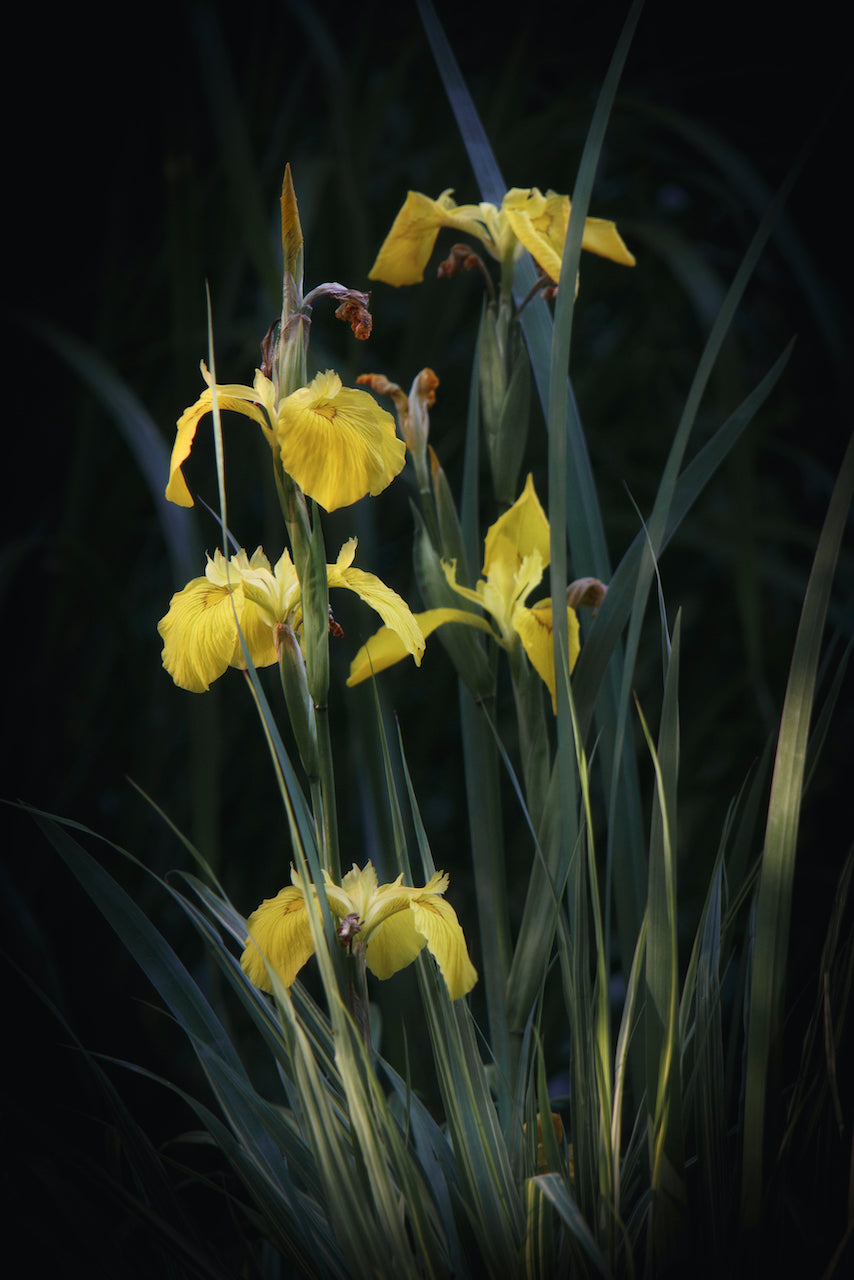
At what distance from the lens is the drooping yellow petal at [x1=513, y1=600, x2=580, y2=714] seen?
0.30 metres

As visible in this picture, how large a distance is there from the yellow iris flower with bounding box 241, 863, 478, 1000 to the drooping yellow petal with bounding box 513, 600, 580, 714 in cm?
8

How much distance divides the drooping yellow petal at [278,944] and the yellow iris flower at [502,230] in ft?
0.73

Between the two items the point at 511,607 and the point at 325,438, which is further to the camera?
the point at 511,607

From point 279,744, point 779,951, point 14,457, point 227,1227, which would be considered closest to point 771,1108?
point 779,951

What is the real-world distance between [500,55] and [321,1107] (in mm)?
735

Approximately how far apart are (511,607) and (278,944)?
142 millimetres

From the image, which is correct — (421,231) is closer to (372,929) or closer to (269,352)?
(269,352)

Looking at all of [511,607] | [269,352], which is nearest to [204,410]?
[269,352]

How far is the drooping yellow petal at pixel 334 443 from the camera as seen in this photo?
22 centimetres

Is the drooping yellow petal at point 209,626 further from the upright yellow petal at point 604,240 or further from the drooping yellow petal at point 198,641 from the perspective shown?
the upright yellow petal at point 604,240

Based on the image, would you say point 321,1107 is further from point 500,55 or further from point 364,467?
point 500,55

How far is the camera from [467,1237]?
26cm

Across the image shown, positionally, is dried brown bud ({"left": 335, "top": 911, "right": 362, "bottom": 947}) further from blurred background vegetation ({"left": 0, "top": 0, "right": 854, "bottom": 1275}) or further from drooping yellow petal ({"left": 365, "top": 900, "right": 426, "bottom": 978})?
blurred background vegetation ({"left": 0, "top": 0, "right": 854, "bottom": 1275})

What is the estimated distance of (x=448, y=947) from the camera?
23 centimetres
